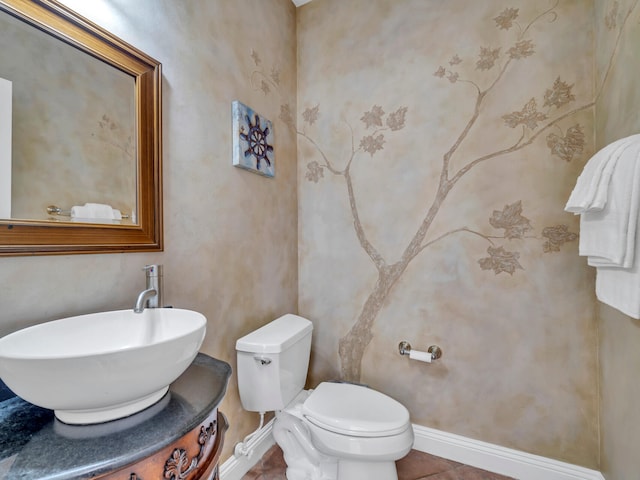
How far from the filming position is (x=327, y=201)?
73.8 inches

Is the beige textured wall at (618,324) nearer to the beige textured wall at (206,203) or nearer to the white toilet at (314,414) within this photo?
the white toilet at (314,414)

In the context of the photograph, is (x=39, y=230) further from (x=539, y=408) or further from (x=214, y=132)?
(x=539, y=408)

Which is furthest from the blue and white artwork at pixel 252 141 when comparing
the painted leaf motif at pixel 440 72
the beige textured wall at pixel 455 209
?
the painted leaf motif at pixel 440 72

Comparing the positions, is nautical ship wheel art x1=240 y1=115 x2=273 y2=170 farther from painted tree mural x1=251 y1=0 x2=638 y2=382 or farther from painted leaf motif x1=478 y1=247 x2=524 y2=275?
painted leaf motif x1=478 y1=247 x2=524 y2=275

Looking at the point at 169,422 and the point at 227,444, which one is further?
the point at 227,444

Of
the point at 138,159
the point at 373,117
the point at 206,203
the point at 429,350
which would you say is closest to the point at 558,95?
the point at 373,117

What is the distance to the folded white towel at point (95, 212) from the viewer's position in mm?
883

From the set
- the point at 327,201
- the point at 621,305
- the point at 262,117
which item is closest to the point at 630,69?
the point at 621,305

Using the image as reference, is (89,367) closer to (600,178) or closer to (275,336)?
(275,336)

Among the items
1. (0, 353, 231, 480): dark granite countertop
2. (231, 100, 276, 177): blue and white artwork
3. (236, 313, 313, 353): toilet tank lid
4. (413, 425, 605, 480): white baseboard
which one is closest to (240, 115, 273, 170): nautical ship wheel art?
(231, 100, 276, 177): blue and white artwork

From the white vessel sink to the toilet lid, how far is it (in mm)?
800

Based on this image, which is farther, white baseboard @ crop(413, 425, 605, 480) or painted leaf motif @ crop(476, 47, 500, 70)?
painted leaf motif @ crop(476, 47, 500, 70)

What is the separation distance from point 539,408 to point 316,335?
1.22 m

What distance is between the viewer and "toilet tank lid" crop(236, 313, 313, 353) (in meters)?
1.31
